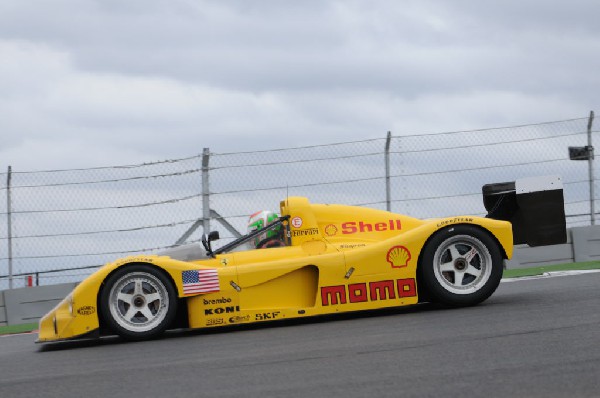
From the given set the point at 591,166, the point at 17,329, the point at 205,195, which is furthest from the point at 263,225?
the point at 591,166

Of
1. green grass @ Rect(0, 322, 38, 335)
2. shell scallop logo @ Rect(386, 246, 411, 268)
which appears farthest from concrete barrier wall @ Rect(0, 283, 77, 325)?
shell scallop logo @ Rect(386, 246, 411, 268)

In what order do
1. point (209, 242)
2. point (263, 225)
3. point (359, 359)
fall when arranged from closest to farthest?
point (359, 359) → point (209, 242) → point (263, 225)

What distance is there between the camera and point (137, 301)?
7801mm

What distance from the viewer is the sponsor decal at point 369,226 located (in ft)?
27.3

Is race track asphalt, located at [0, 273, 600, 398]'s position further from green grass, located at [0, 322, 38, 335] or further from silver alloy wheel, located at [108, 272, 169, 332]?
green grass, located at [0, 322, 38, 335]

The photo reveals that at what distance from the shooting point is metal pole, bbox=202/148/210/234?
13.2 meters

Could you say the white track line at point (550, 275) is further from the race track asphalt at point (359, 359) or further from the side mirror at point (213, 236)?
the side mirror at point (213, 236)

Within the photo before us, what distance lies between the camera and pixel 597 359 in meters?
5.16

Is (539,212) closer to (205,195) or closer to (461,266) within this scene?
(461,266)

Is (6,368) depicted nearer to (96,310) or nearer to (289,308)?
(96,310)

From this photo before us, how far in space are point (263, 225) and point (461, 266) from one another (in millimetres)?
1877

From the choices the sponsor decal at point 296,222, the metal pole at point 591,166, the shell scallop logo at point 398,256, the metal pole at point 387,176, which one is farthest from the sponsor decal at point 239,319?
the metal pole at point 591,166

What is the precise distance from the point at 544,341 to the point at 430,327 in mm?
1179

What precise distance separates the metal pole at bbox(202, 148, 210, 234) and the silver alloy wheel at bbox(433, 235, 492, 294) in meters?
5.64
